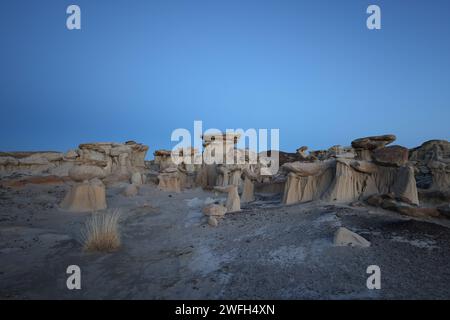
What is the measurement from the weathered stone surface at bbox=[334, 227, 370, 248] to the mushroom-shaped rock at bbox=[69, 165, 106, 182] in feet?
28.1

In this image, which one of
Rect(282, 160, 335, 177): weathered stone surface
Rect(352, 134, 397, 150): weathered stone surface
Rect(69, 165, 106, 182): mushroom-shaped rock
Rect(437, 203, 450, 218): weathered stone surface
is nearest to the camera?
Rect(437, 203, 450, 218): weathered stone surface

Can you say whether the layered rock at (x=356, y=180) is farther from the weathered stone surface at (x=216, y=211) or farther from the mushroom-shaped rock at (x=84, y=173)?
the mushroom-shaped rock at (x=84, y=173)

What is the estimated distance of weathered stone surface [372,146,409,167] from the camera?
27.7ft

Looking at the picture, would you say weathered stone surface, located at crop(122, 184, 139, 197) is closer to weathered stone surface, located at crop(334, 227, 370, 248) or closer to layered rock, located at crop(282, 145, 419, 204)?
layered rock, located at crop(282, 145, 419, 204)

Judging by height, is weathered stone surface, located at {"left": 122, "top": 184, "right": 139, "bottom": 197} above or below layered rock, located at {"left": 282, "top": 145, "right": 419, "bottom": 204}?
below

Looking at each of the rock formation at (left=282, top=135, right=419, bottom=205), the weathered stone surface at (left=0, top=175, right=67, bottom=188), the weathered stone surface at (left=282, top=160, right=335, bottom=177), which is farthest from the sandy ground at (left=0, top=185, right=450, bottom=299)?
the weathered stone surface at (left=0, top=175, right=67, bottom=188)

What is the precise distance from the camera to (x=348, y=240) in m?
4.95

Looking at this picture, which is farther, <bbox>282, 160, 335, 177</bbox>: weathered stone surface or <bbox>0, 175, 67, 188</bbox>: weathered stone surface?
<bbox>0, 175, 67, 188</bbox>: weathered stone surface

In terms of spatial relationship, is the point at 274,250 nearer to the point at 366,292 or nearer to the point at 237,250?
the point at 237,250

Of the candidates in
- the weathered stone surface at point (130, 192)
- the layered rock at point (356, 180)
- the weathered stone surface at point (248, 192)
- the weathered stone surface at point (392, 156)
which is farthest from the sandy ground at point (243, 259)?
the weathered stone surface at point (130, 192)

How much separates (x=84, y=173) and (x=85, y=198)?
0.90 m

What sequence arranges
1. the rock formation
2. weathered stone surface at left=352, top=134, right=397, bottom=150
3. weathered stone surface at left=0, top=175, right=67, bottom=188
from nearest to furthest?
the rock formation < weathered stone surface at left=352, top=134, right=397, bottom=150 < weathered stone surface at left=0, top=175, right=67, bottom=188

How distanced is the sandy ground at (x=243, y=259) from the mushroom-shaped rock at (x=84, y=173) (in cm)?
221

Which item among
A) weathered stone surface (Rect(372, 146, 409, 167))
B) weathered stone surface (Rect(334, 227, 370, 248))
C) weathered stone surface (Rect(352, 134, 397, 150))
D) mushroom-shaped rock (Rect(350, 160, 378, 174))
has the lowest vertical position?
weathered stone surface (Rect(334, 227, 370, 248))
